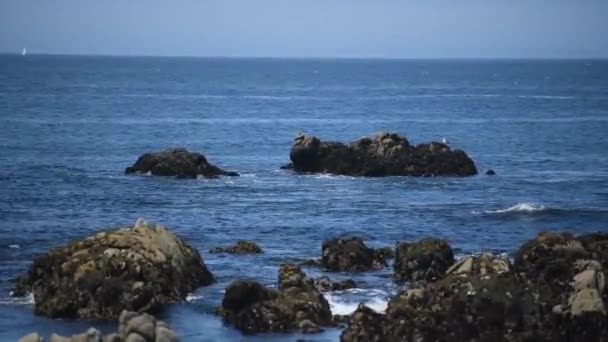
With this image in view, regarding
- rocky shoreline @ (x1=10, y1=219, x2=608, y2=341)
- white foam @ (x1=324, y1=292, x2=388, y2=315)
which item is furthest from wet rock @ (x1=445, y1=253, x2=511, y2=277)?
white foam @ (x1=324, y1=292, x2=388, y2=315)

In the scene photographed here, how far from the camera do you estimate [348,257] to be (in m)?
58.8

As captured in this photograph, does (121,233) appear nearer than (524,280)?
No

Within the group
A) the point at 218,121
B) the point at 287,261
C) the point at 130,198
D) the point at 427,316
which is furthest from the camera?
the point at 218,121

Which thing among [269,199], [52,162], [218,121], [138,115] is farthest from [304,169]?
[138,115]

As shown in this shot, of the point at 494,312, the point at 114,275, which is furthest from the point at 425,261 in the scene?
the point at 114,275

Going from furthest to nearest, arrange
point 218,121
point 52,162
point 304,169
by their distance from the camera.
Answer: point 218,121 < point 52,162 < point 304,169

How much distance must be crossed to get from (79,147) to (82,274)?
73.4 meters

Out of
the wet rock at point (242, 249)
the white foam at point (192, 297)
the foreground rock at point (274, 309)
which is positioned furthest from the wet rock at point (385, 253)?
the foreground rock at point (274, 309)

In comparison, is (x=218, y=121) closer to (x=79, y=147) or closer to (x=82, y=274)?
(x=79, y=147)

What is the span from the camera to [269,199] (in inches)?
3371

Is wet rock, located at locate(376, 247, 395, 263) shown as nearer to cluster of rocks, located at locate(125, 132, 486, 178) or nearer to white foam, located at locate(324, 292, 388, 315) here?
white foam, located at locate(324, 292, 388, 315)

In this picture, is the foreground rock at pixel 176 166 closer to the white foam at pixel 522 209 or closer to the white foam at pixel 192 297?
the white foam at pixel 522 209

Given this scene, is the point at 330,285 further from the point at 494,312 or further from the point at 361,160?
the point at 361,160

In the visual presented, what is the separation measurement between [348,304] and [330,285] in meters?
2.57
